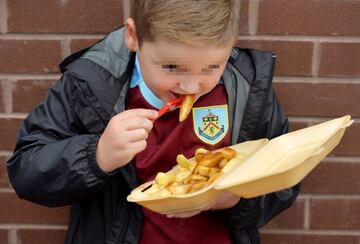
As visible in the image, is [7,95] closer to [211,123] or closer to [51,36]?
[51,36]

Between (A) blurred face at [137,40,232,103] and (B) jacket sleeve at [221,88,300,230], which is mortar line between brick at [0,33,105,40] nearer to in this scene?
(A) blurred face at [137,40,232,103]

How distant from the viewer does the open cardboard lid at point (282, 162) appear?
1.30m

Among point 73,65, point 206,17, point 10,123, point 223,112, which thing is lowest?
point 10,123

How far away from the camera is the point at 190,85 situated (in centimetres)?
149

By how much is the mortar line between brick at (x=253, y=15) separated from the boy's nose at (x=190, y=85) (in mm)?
535

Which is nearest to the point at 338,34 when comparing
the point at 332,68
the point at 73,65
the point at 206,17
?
the point at 332,68

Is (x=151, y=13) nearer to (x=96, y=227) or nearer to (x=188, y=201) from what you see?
(x=188, y=201)

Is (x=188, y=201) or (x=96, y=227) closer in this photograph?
(x=188, y=201)

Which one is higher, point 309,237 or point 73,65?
point 73,65

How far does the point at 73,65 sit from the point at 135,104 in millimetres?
188

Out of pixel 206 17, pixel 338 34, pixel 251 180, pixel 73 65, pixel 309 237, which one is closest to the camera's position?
pixel 251 180

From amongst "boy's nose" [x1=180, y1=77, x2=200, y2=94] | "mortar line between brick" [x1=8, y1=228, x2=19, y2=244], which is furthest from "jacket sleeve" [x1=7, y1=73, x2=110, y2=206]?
"mortar line between brick" [x1=8, y1=228, x2=19, y2=244]

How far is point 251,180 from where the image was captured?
4.20 ft

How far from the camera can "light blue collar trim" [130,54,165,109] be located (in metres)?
1.68
